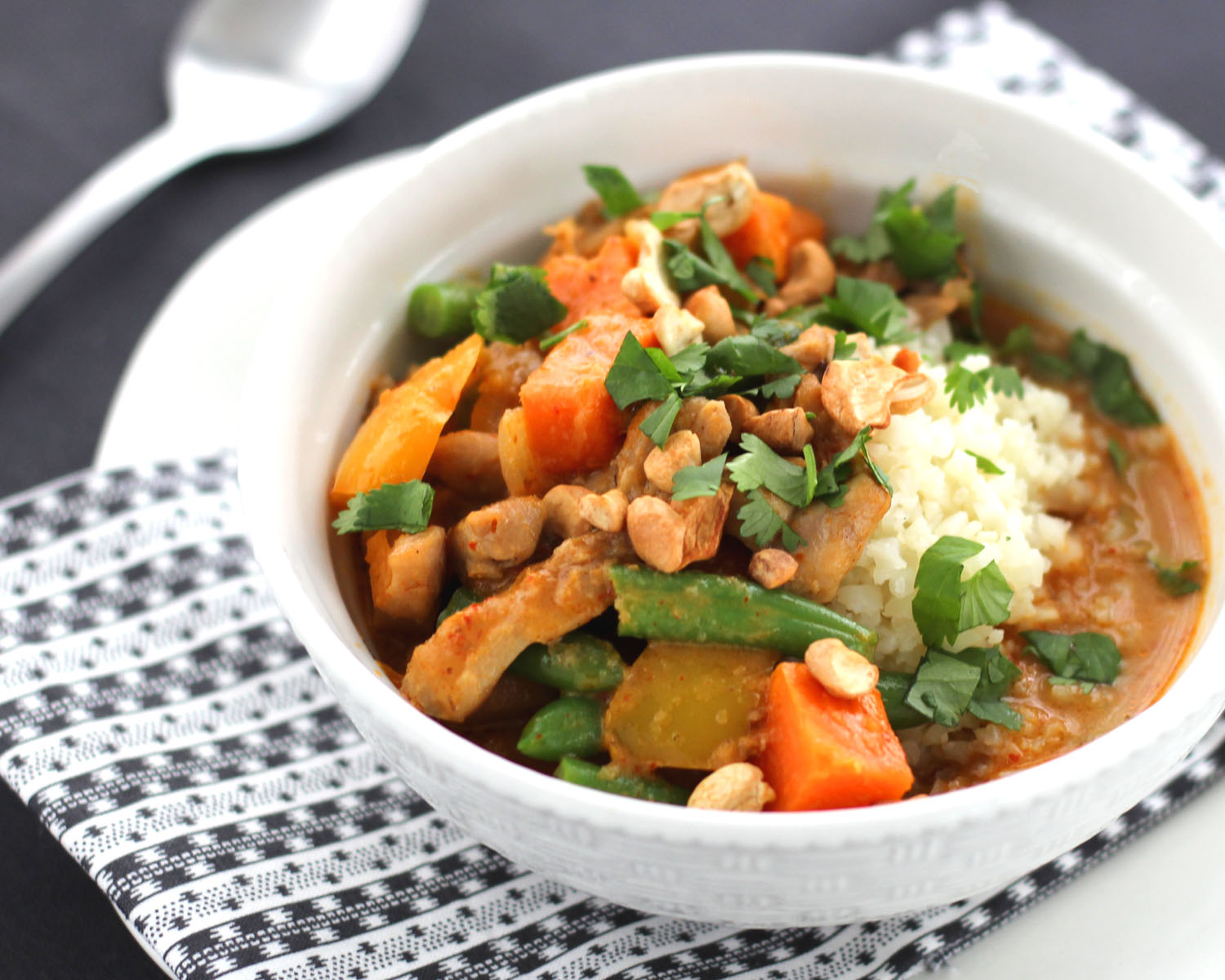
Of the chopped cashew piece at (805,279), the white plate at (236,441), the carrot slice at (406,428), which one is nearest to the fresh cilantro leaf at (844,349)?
the chopped cashew piece at (805,279)

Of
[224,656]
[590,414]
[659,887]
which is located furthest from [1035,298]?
[224,656]

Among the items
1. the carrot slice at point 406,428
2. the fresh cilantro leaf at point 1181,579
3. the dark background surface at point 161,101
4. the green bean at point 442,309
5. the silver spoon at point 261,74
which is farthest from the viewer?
the silver spoon at point 261,74

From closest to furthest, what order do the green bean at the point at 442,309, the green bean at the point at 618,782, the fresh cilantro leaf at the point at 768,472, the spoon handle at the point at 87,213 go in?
the green bean at the point at 618,782, the fresh cilantro leaf at the point at 768,472, the green bean at the point at 442,309, the spoon handle at the point at 87,213

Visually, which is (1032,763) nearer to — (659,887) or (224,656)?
(659,887)

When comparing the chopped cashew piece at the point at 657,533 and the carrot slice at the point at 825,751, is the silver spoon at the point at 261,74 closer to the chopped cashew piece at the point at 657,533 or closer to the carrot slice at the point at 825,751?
the chopped cashew piece at the point at 657,533

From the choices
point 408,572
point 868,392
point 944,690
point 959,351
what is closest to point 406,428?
point 408,572
